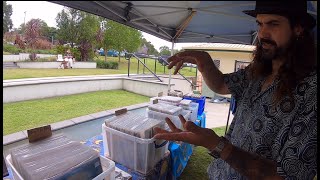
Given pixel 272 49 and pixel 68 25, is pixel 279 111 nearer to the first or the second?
pixel 272 49

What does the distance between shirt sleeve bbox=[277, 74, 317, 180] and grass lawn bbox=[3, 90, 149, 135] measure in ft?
15.2

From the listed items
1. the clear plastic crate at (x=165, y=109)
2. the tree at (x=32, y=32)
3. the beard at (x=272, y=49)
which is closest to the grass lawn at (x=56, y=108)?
the clear plastic crate at (x=165, y=109)

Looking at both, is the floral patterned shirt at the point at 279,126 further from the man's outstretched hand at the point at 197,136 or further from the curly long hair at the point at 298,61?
the man's outstretched hand at the point at 197,136

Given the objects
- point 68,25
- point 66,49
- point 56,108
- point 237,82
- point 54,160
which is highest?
point 68,25

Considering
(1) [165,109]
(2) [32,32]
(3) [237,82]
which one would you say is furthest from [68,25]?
(3) [237,82]

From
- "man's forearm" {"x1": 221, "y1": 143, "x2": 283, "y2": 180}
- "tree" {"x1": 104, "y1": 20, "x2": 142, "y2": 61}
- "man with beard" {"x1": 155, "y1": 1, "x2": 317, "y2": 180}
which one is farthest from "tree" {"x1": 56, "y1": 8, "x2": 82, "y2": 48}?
"man's forearm" {"x1": 221, "y1": 143, "x2": 283, "y2": 180}

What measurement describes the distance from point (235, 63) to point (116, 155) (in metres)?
9.37

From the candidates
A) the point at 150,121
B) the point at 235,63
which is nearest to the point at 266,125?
the point at 150,121

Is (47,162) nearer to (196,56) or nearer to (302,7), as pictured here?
(196,56)

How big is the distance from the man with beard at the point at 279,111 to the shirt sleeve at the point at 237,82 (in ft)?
0.44

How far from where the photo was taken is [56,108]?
609 cm

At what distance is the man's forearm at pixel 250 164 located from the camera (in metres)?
0.80

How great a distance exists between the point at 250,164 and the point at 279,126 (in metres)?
0.22

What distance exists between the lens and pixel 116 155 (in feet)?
5.28
